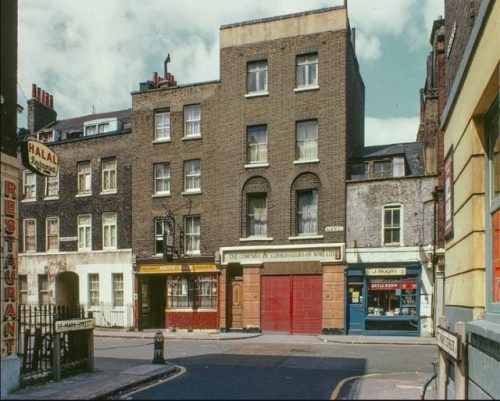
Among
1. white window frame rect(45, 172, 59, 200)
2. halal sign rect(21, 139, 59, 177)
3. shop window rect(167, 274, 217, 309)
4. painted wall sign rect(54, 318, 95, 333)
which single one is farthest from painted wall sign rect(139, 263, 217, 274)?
halal sign rect(21, 139, 59, 177)

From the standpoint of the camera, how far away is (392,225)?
82.4 ft

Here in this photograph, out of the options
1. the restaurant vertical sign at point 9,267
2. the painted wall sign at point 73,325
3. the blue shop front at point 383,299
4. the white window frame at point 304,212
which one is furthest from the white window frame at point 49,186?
the restaurant vertical sign at point 9,267

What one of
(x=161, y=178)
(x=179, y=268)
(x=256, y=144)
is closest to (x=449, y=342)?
(x=256, y=144)

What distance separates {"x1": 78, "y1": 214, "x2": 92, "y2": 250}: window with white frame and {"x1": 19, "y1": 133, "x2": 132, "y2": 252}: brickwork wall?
23 cm

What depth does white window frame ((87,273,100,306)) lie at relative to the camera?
99.6 feet

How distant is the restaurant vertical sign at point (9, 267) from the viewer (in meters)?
10.3

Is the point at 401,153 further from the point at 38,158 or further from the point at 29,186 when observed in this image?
the point at 29,186

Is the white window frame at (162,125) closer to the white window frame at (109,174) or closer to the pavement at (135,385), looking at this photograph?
the white window frame at (109,174)

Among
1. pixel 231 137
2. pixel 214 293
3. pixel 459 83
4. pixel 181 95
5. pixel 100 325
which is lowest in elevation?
pixel 100 325

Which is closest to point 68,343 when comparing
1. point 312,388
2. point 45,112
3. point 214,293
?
point 312,388

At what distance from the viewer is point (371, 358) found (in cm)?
1686

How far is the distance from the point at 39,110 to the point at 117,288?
14097 millimetres

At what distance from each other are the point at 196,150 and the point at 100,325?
33.8 ft

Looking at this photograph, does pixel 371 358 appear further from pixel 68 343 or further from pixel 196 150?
pixel 196 150
